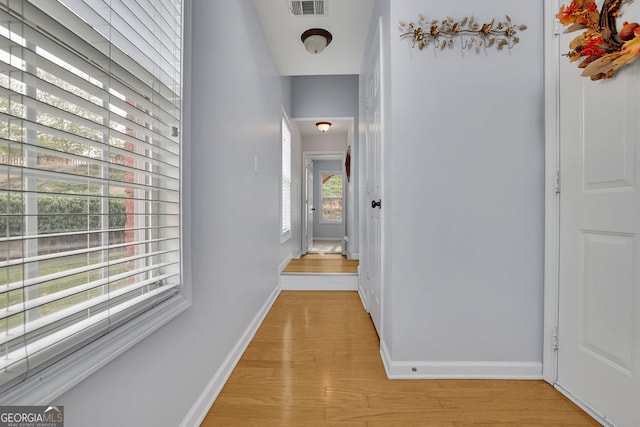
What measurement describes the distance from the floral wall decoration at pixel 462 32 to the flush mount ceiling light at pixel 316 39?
1.21 metres

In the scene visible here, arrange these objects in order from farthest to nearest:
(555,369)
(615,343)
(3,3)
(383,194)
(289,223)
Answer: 1. (289,223)
2. (383,194)
3. (555,369)
4. (615,343)
5. (3,3)

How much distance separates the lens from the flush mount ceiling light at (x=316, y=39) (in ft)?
8.75

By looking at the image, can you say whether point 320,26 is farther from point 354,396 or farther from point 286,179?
point 354,396

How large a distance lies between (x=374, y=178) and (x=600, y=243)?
1.36 m

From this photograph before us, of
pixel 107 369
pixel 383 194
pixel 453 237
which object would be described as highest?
pixel 383 194

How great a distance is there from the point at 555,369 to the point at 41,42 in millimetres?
2395

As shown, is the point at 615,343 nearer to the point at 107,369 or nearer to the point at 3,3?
the point at 107,369

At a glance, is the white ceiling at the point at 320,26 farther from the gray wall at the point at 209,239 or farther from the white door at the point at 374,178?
the white door at the point at 374,178

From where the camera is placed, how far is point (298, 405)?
4.87 ft

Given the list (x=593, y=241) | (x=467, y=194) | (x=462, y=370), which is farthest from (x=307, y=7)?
(x=462, y=370)

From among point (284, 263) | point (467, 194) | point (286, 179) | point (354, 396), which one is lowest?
point (354, 396)

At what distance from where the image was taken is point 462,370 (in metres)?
1.70

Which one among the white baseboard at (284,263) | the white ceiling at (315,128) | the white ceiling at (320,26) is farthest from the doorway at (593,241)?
the white ceiling at (315,128)

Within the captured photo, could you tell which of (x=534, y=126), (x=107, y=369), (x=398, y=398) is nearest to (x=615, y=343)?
(x=398, y=398)
